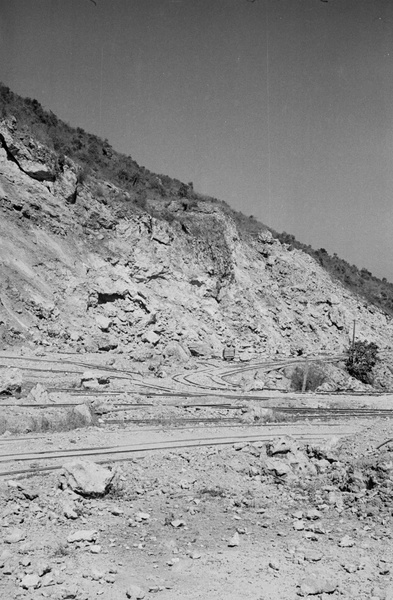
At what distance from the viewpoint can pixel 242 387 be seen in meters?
26.1

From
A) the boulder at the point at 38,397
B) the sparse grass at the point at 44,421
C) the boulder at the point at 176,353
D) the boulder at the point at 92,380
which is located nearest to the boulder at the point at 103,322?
the boulder at the point at 176,353

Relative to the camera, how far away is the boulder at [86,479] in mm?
9781

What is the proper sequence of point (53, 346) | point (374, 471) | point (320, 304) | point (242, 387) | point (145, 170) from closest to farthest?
point (374, 471), point (242, 387), point (53, 346), point (320, 304), point (145, 170)

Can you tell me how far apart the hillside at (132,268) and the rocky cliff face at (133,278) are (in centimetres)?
9

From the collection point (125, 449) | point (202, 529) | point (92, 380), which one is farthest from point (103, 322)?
point (202, 529)

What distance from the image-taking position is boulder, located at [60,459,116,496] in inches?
385

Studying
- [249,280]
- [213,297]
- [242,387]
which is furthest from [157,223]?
[242,387]

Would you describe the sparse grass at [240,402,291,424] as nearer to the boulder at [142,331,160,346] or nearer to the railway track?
the railway track

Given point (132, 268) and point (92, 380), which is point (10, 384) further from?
point (132, 268)

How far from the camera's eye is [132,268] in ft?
120

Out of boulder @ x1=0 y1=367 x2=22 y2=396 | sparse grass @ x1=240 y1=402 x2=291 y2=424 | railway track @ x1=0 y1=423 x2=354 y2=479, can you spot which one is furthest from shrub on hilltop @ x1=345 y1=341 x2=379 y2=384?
boulder @ x1=0 y1=367 x2=22 y2=396

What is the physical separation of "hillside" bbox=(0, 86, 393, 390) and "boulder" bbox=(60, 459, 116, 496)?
1942 cm

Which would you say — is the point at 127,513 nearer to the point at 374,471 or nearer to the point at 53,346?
the point at 374,471

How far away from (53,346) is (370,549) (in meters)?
23.8
